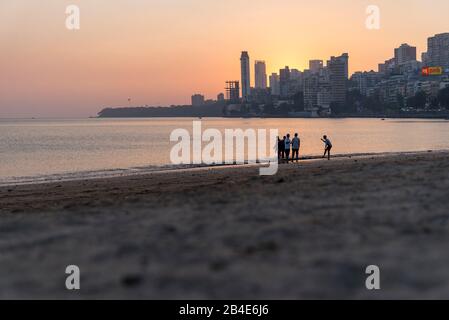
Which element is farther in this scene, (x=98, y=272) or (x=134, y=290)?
(x=98, y=272)

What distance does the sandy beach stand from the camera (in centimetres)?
561

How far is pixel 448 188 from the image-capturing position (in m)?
11.5

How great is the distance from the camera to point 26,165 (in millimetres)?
47000

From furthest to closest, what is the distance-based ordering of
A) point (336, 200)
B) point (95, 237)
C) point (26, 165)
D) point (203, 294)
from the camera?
1. point (26, 165)
2. point (336, 200)
3. point (95, 237)
4. point (203, 294)

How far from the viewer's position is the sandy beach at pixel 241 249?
18.4 ft

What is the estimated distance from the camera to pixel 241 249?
6809 mm

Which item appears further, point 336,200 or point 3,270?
point 336,200

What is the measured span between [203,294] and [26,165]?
45.4 metres
